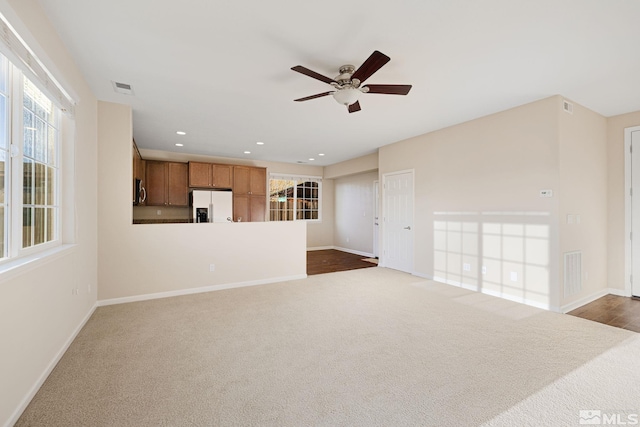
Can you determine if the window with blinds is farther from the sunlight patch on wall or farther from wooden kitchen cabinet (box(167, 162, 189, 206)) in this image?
the sunlight patch on wall

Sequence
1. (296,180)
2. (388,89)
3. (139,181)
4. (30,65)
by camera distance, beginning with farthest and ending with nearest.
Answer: (296,180) < (139,181) < (388,89) < (30,65)

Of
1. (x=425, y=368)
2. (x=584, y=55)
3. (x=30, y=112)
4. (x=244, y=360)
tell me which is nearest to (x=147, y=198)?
(x=30, y=112)

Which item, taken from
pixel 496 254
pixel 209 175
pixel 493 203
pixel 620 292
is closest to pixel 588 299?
pixel 620 292

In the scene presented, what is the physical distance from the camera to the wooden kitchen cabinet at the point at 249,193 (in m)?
6.95

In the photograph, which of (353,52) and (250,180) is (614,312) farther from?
(250,180)

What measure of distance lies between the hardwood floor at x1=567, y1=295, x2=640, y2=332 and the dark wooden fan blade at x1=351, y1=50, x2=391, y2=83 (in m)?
3.69

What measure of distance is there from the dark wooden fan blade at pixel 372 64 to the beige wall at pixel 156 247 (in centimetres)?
306

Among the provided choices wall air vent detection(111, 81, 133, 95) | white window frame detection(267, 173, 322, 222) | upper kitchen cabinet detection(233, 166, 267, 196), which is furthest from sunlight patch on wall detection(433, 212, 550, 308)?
wall air vent detection(111, 81, 133, 95)

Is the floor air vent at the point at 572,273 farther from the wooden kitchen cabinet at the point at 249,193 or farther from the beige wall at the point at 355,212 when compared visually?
the wooden kitchen cabinet at the point at 249,193

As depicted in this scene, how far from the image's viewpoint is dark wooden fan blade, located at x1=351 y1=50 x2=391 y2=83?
2.04 m

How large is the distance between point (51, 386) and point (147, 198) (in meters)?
4.92

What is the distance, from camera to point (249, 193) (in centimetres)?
710

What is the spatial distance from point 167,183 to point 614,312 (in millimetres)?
7941

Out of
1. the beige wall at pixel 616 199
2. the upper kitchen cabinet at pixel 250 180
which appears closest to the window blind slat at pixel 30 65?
the upper kitchen cabinet at pixel 250 180
